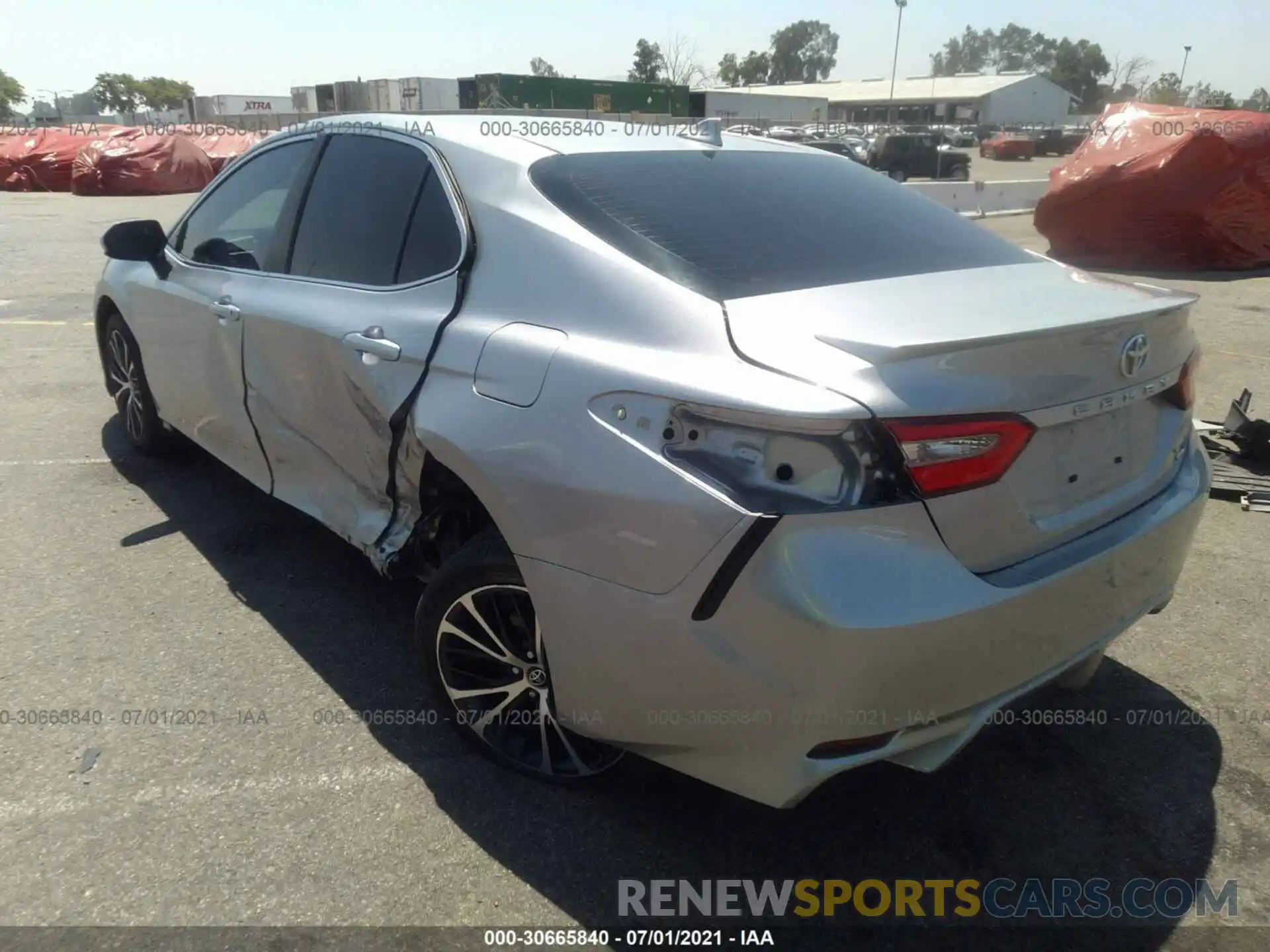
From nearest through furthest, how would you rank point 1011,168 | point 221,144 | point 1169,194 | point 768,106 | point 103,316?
point 103,316 < point 1169,194 < point 221,144 < point 1011,168 < point 768,106

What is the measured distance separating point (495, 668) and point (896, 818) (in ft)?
3.81

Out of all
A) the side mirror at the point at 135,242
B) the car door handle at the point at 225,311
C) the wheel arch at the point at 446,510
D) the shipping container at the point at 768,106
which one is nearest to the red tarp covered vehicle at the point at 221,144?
the side mirror at the point at 135,242

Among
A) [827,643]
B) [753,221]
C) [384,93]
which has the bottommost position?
[827,643]

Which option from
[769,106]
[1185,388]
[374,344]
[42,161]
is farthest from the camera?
[769,106]

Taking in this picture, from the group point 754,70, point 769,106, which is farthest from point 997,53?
point 769,106

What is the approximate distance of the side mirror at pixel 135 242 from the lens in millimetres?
4129

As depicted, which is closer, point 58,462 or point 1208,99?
point 58,462

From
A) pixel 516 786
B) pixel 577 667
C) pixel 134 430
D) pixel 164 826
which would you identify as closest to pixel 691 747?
pixel 577 667

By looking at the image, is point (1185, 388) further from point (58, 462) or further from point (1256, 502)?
point (58, 462)

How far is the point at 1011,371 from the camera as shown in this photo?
1.97 m

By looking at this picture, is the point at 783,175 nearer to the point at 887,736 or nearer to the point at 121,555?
the point at 887,736

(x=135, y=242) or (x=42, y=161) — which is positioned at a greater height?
(x=135, y=242)

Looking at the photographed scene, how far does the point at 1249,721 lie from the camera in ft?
9.68

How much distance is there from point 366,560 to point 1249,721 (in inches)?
127
